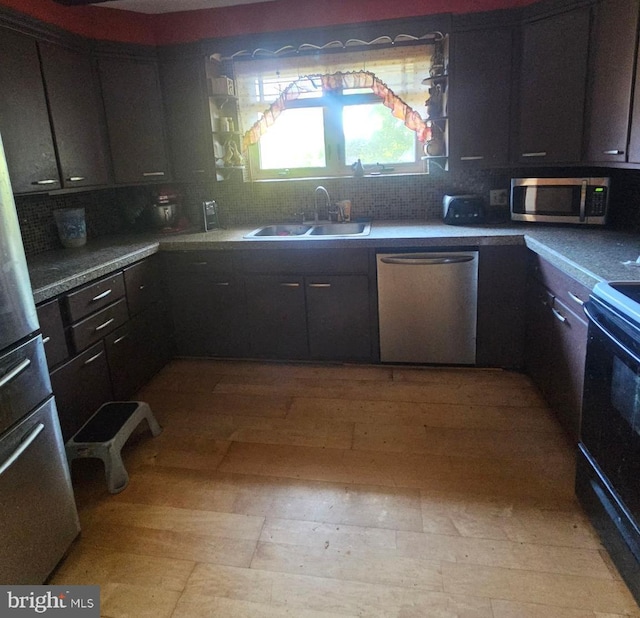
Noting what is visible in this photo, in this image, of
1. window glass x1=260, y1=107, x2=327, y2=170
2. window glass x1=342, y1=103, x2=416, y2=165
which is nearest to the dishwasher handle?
window glass x1=342, y1=103, x2=416, y2=165

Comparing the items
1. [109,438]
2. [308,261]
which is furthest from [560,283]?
[109,438]

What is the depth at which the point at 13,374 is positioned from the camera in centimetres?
148

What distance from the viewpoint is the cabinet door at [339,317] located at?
3.00 meters

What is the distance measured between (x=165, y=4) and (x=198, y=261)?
166cm

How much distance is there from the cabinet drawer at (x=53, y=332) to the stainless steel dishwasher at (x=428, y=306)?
1734 mm

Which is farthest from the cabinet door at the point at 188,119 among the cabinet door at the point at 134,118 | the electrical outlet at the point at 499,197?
the electrical outlet at the point at 499,197

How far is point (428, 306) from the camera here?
2920 millimetres

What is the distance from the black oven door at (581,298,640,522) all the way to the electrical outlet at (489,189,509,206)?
1.66m

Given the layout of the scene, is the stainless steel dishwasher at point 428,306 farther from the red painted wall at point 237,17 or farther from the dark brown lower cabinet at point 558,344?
the red painted wall at point 237,17

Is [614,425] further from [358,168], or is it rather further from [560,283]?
[358,168]

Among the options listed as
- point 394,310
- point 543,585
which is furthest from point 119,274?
point 543,585

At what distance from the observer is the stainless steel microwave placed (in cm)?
266

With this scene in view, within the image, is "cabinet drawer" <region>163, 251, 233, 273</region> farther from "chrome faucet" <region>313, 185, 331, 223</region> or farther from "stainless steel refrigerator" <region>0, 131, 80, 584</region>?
"stainless steel refrigerator" <region>0, 131, 80, 584</region>

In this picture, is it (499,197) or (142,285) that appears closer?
(142,285)
